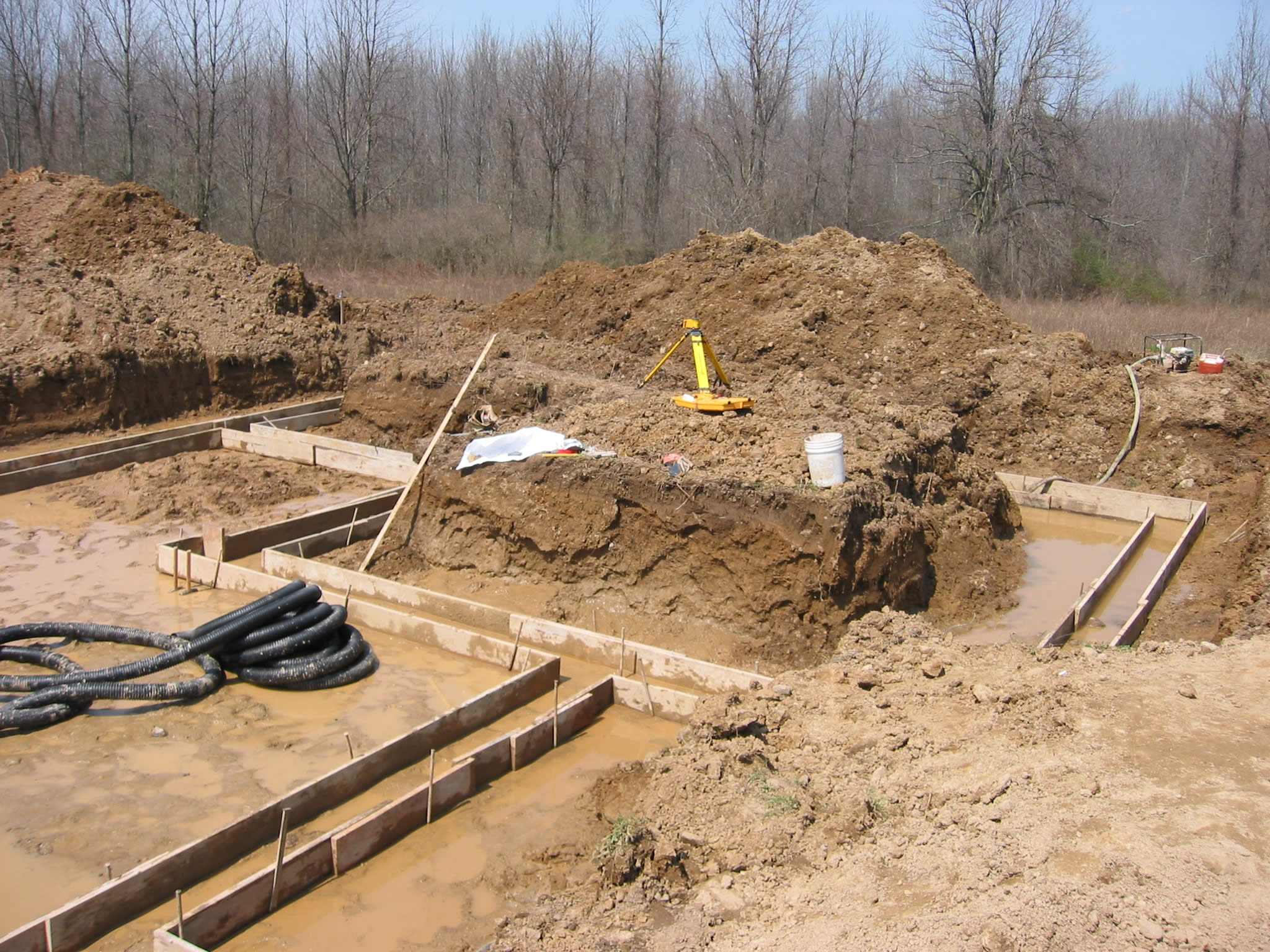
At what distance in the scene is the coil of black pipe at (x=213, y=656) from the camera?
19.0 feet

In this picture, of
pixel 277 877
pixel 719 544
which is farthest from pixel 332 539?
pixel 277 877

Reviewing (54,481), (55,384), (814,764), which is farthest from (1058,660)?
(55,384)

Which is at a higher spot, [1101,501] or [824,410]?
[824,410]

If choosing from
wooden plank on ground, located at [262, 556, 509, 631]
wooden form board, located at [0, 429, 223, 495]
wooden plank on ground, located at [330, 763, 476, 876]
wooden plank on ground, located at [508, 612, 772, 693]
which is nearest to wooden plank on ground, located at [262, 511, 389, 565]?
wooden plank on ground, located at [262, 556, 509, 631]

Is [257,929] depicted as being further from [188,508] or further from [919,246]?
[919,246]

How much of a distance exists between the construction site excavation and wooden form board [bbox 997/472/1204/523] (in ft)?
0.12

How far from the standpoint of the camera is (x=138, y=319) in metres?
13.6

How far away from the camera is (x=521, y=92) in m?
27.6

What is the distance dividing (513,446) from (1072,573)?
16.7 ft

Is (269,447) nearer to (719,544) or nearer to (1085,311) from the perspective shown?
(719,544)

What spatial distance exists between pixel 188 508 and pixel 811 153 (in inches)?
927

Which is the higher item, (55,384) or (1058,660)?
(55,384)

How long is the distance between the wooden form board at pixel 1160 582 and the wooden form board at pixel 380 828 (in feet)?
12.0

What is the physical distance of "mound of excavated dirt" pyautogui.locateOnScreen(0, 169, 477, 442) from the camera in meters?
12.4
